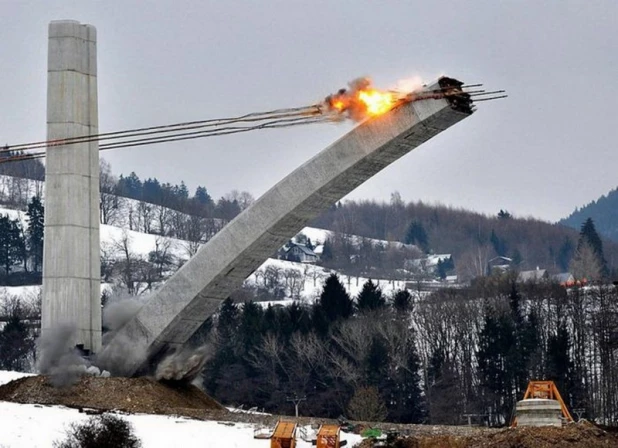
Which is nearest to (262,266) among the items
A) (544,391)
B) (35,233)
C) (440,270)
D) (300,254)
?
(300,254)

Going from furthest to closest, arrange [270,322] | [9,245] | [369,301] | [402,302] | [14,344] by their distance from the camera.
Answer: [9,245]
[402,302]
[369,301]
[270,322]
[14,344]

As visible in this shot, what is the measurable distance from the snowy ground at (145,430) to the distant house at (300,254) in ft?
423

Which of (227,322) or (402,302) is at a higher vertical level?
(402,302)

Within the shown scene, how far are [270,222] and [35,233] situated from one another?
90.6 meters

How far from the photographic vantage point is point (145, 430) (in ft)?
108

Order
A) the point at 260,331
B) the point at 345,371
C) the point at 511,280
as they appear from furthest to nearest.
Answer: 1. the point at 511,280
2. the point at 260,331
3. the point at 345,371

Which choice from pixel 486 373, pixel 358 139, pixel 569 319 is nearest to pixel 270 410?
pixel 486 373

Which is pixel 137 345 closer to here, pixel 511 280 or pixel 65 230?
pixel 65 230

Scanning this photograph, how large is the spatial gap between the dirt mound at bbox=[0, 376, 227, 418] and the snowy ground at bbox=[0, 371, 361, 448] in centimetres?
110

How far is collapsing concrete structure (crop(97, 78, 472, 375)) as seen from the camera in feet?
115

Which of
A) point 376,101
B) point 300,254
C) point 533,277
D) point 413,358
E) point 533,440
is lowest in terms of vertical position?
point 533,440

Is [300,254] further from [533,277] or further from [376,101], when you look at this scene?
[376,101]

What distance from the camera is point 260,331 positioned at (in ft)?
258

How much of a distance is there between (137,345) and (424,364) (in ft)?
120
